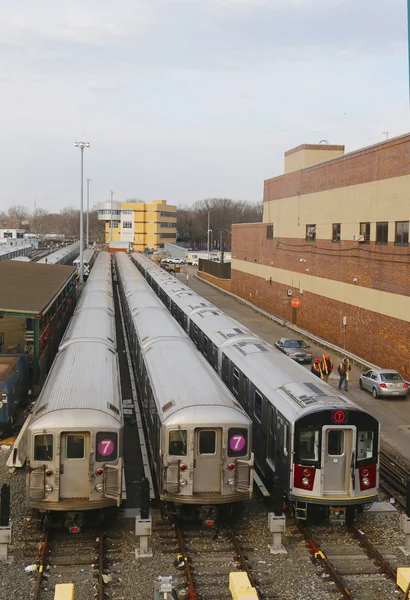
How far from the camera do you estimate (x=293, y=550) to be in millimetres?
10766

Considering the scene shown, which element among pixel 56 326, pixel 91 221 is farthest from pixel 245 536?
pixel 91 221

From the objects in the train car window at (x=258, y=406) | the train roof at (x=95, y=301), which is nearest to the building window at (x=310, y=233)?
the train roof at (x=95, y=301)

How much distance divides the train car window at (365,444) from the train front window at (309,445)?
73 centimetres

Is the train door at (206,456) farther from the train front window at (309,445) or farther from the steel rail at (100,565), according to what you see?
the steel rail at (100,565)

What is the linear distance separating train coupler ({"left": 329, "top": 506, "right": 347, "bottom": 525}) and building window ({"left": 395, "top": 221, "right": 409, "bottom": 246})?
14.3 metres

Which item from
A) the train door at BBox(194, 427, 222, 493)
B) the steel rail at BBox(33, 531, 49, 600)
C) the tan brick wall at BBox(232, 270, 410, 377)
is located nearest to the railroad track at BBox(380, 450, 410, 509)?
the train door at BBox(194, 427, 222, 493)

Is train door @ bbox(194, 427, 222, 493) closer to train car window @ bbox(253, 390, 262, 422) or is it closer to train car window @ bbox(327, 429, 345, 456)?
train car window @ bbox(327, 429, 345, 456)

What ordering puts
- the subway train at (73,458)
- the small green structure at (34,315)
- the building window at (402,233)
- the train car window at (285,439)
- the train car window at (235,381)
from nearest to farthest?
the subway train at (73,458)
the train car window at (285,439)
the train car window at (235,381)
the small green structure at (34,315)
the building window at (402,233)

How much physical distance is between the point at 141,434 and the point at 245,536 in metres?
5.85

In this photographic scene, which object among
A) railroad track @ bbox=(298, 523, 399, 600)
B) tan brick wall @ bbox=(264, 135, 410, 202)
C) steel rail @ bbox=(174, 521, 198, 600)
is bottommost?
railroad track @ bbox=(298, 523, 399, 600)

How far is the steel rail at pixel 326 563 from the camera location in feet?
30.7

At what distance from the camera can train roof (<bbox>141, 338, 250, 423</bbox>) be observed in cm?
1137

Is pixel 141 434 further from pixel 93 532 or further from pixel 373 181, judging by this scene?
pixel 373 181

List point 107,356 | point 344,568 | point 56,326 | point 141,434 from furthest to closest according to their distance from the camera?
point 56,326 < point 141,434 < point 107,356 < point 344,568
